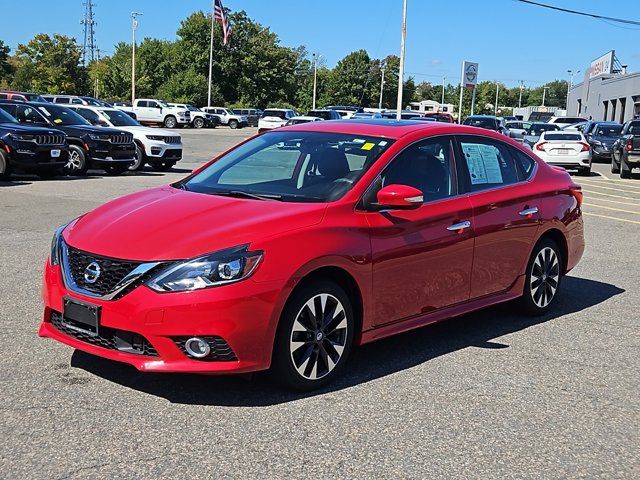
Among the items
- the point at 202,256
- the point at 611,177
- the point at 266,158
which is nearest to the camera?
the point at 202,256

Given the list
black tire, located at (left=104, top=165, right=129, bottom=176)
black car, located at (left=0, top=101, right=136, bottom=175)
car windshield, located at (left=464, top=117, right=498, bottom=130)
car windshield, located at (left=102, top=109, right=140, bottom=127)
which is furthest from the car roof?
car windshield, located at (left=464, top=117, right=498, bottom=130)

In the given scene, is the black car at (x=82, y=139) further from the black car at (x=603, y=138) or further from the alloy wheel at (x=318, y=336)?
the black car at (x=603, y=138)

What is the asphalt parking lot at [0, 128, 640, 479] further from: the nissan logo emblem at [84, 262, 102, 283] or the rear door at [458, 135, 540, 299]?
the nissan logo emblem at [84, 262, 102, 283]

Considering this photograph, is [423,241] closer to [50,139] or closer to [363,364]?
[363,364]

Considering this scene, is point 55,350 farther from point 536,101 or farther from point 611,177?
point 536,101

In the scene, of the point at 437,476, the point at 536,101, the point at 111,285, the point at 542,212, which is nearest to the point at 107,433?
the point at 111,285

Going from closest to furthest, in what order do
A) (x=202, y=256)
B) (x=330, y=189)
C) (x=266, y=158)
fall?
(x=202, y=256)
(x=330, y=189)
(x=266, y=158)

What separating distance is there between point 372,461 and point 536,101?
207276mm

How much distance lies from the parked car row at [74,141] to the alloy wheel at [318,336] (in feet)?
44.5

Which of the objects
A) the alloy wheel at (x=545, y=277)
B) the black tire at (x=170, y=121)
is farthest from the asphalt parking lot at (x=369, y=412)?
the black tire at (x=170, y=121)

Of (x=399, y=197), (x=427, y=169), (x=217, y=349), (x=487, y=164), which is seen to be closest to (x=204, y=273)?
(x=217, y=349)

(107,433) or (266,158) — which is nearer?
(107,433)

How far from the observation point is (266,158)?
19.5 feet

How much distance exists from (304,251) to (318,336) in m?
0.55
